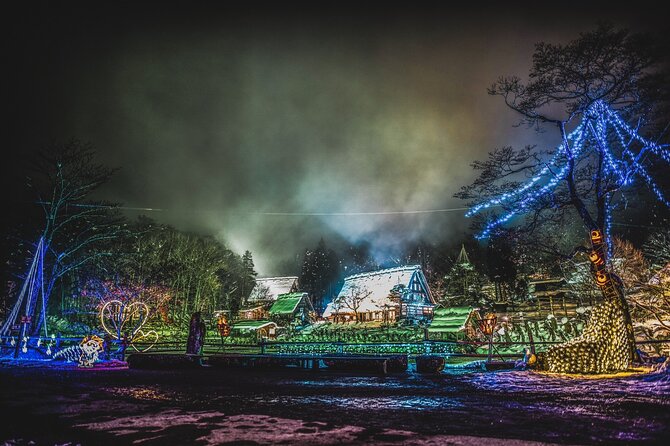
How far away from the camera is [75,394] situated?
6988mm

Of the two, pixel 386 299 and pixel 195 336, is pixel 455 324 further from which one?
pixel 195 336

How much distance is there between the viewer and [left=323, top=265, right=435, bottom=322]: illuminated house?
4191 cm

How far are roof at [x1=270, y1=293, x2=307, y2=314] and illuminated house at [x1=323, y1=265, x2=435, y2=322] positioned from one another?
540 centimetres

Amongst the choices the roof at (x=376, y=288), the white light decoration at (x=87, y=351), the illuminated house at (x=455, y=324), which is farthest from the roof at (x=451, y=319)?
the white light decoration at (x=87, y=351)

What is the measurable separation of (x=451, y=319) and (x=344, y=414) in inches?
→ 1046

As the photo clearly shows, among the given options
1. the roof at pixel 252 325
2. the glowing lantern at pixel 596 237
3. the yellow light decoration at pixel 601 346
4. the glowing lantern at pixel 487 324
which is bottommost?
the roof at pixel 252 325

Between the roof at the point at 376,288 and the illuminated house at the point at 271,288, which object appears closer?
the roof at the point at 376,288

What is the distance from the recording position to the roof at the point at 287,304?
49.2 m

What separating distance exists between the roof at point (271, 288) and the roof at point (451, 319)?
40.3 meters

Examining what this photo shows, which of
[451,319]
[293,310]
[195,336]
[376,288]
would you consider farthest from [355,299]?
[195,336]

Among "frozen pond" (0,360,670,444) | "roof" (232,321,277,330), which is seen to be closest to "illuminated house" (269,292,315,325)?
"roof" (232,321,277,330)

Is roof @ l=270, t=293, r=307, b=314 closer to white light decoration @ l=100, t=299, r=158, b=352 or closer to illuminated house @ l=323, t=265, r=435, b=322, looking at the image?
illuminated house @ l=323, t=265, r=435, b=322

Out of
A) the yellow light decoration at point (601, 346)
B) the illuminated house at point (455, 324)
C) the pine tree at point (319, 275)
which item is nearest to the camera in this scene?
the yellow light decoration at point (601, 346)

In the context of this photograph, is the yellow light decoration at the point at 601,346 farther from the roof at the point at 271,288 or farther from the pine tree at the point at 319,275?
the pine tree at the point at 319,275
